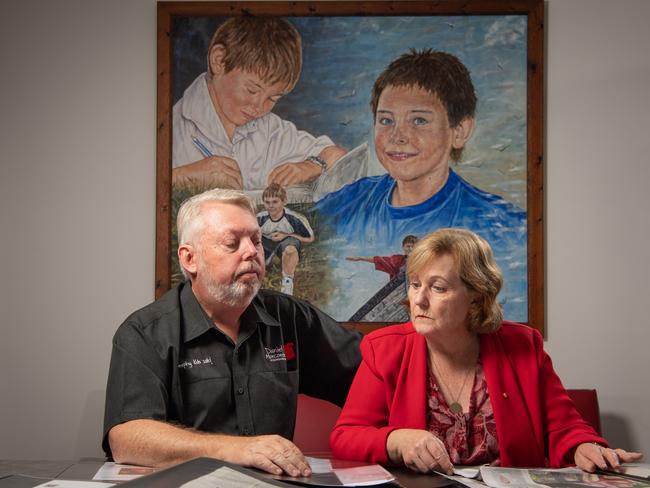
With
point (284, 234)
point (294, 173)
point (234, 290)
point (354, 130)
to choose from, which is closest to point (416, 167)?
point (354, 130)

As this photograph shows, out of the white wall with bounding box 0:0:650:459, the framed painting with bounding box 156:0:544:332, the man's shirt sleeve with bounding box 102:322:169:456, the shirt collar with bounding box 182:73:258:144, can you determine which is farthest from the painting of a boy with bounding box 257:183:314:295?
the man's shirt sleeve with bounding box 102:322:169:456

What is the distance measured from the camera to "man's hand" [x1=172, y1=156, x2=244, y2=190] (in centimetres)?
339

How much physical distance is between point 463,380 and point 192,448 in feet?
2.36

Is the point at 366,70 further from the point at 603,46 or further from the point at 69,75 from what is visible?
the point at 69,75

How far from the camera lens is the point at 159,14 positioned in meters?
3.38

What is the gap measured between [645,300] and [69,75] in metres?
2.61

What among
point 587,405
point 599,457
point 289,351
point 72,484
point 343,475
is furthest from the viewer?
point 587,405

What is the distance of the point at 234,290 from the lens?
2143mm

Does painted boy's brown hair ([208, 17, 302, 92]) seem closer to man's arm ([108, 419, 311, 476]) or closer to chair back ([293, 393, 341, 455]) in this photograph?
chair back ([293, 393, 341, 455])

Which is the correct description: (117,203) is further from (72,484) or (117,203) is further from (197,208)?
(72,484)

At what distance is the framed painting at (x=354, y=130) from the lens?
3.35 m

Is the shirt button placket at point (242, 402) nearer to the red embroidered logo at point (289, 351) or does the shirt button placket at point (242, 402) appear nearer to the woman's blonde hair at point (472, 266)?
the red embroidered logo at point (289, 351)

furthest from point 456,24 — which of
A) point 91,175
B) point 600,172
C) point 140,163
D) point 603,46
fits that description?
point 91,175

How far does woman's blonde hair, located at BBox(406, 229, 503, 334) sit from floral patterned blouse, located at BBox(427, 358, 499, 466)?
159mm
